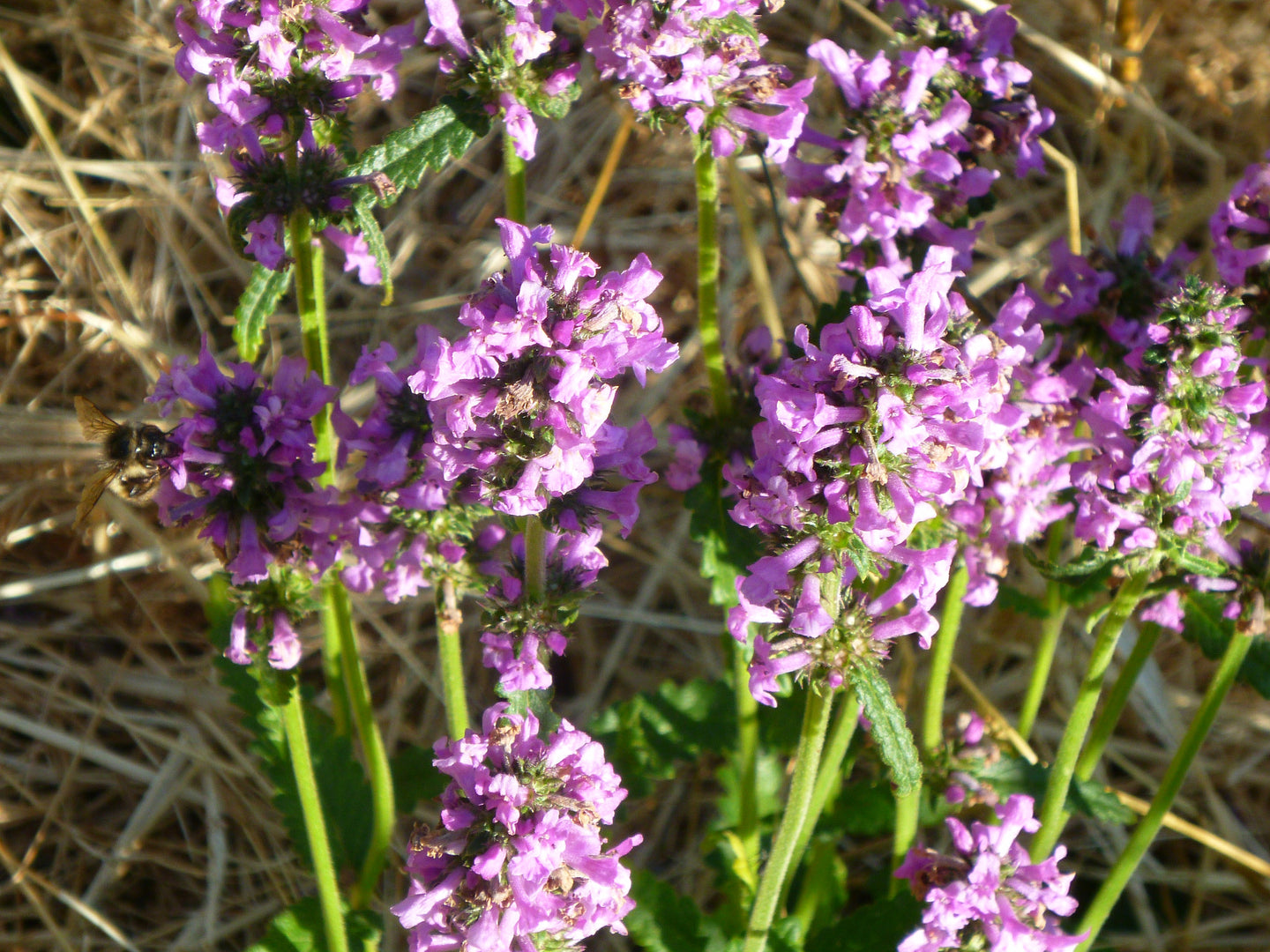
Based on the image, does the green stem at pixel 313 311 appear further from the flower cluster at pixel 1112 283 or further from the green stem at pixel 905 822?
the flower cluster at pixel 1112 283

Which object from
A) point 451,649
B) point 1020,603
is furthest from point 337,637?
point 1020,603

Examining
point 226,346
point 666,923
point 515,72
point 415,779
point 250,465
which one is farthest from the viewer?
point 226,346

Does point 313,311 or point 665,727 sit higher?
point 313,311

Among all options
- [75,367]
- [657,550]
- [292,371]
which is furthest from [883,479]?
[75,367]

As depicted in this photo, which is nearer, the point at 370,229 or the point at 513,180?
the point at 370,229

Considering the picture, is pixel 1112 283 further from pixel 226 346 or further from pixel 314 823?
pixel 226 346

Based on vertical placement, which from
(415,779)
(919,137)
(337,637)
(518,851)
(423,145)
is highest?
(919,137)

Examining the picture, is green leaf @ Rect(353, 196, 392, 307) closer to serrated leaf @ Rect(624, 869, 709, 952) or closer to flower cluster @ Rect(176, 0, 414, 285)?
flower cluster @ Rect(176, 0, 414, 285)

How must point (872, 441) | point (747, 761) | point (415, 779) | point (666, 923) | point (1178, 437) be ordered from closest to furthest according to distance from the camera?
1. point (872, 441)
2. point (1178, 437)
3. point (666, 923)
4. point (747, 761)
5. point (415, 779)
